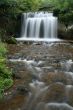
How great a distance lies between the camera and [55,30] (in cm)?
2023

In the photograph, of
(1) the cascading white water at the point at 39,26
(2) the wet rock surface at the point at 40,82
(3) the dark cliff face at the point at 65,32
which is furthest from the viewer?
(1) the cascading white water at the point at 39,26

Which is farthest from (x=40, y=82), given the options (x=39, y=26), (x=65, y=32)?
(x=39, y=26)

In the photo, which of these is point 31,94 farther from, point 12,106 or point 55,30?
point 55,30

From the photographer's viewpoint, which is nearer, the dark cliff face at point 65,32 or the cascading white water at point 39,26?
the dark cliff face at point 65,32

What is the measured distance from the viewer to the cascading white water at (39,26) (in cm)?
2003

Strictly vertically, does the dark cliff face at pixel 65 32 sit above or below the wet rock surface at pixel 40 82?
below

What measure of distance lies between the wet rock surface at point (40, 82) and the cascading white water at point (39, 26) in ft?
22.5

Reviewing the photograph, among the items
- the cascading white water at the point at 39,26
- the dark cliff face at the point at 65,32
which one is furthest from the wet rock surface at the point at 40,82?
the cascading white water at the point at 39,26

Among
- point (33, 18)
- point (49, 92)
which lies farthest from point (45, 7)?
point (49, 92)

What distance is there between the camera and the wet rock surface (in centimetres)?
708

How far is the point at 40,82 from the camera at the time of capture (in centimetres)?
870

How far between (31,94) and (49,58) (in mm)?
4264

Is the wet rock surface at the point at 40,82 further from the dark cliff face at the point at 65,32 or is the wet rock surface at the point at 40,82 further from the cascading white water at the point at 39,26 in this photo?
the cascading white water at the point at 39,26

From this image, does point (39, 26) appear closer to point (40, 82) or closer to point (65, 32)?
point (65, 32)
